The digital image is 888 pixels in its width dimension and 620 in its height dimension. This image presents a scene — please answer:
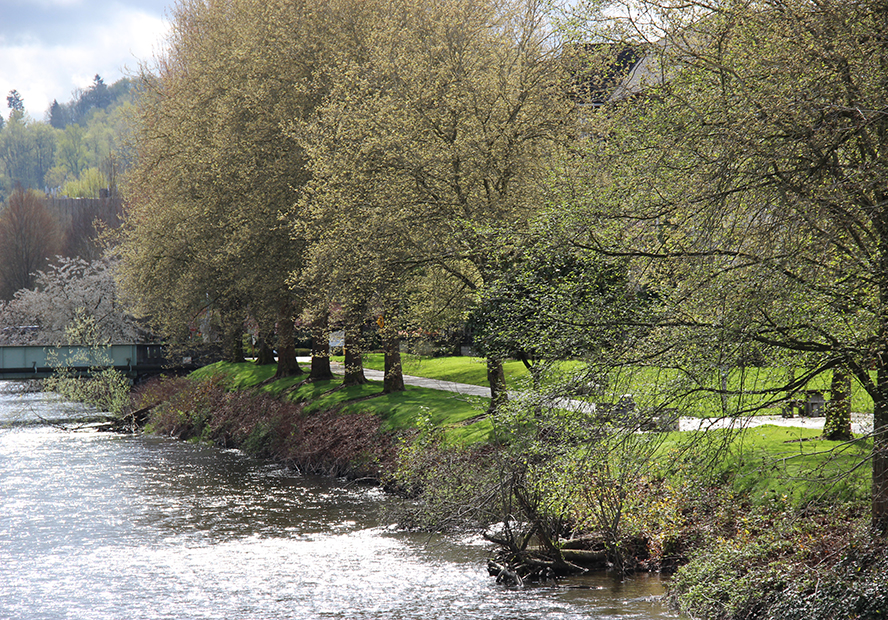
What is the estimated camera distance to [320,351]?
2986 cm

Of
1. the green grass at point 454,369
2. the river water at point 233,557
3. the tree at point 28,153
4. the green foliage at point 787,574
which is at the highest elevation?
the tree at point 28,153

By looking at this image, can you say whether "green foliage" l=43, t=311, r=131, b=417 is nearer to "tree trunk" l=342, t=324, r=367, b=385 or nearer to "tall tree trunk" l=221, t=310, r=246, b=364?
"tall tree trunk" l=221, t=310, r=246, b=364

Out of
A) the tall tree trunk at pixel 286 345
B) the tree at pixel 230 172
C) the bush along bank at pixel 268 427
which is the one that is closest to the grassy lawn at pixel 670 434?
the bush along bank at pixel 268 427

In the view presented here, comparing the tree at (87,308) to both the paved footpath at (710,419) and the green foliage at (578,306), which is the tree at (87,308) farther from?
the green foliage at (578,306)

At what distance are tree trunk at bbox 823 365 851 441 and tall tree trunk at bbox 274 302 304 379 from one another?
2131 centimetres

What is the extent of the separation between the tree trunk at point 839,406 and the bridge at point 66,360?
3542 centimetres

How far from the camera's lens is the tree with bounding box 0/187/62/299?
79312mm

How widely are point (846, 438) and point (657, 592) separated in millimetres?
4539

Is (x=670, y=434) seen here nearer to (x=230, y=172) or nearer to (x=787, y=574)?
(x=787, y=574)

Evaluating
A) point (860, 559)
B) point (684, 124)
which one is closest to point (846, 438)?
point (860, 559)

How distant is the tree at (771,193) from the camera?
402 inches

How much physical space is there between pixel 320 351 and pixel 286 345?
17.6 ft

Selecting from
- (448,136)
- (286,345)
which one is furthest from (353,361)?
(448,136)

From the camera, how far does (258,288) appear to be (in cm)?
2942
